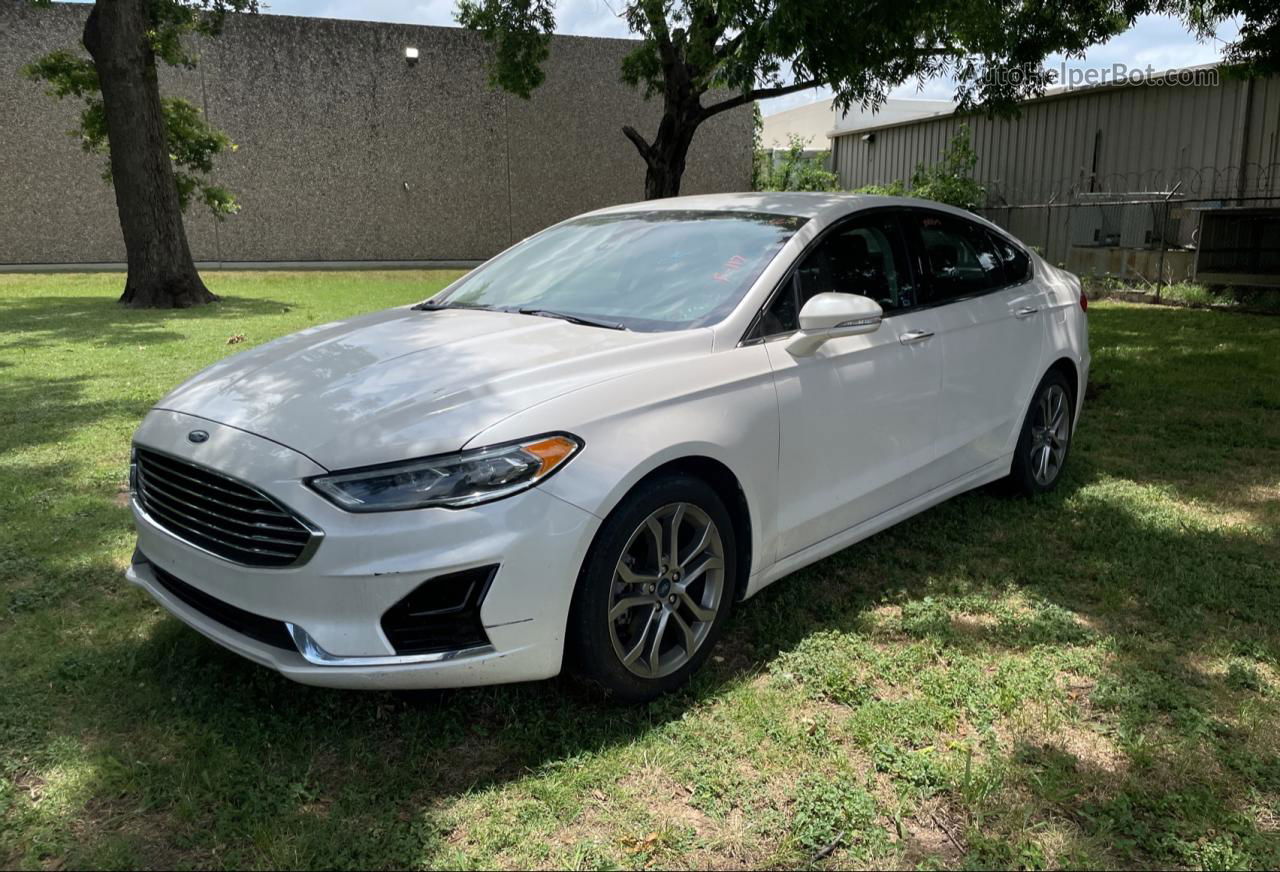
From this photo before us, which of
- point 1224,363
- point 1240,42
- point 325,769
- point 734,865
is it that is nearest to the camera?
point 734,865

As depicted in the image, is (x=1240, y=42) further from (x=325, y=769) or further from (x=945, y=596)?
(x=325, y=769)

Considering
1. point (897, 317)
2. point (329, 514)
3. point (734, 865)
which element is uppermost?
point (897, 317)

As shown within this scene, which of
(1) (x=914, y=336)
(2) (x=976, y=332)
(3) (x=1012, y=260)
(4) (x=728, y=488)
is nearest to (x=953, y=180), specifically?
(3) (x=1012, y=260)

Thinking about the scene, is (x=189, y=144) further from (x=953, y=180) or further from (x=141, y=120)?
(x=953, y=180)

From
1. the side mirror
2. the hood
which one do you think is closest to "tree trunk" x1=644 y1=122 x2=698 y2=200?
the side mirror

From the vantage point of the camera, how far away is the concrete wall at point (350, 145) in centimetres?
2208

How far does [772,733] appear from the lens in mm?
2879

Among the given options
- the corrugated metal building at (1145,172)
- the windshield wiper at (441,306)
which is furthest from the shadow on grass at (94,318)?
the corrugated metal building at (1145,172)

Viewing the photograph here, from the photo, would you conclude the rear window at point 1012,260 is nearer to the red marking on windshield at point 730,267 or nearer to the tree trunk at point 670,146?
the red marking on windshield at point 730,267

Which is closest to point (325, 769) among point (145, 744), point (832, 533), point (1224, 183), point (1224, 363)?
point (145, 744)

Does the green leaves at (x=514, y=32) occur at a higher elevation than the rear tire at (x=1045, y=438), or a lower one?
higher

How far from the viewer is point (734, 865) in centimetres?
235

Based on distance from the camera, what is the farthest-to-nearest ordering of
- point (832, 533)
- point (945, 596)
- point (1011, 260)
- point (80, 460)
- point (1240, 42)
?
point (1240, 42) < point (80, 460) < point (1011, 260) < point (945, 596) < point (832, 533)

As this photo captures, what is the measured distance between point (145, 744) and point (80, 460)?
3.53m
